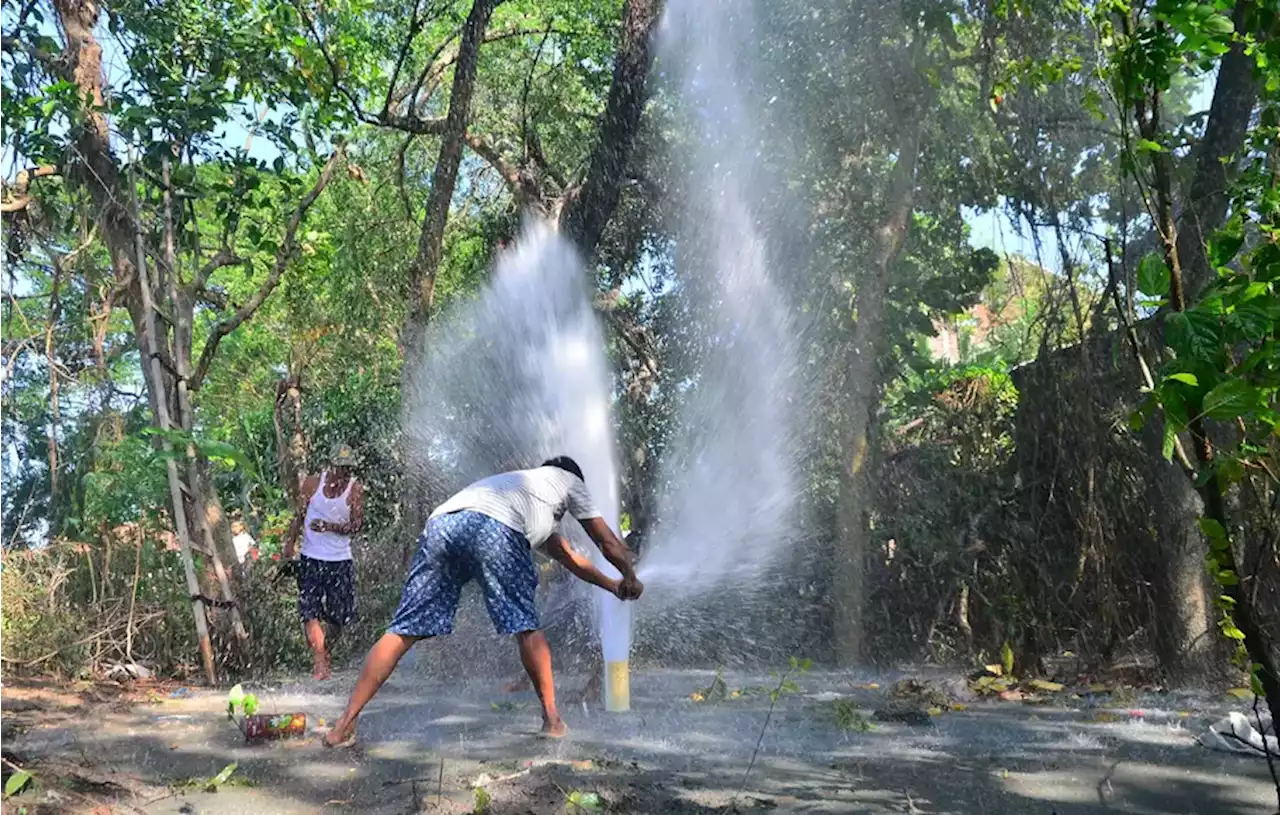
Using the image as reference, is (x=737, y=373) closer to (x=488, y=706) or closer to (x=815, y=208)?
(x=815, y=208)

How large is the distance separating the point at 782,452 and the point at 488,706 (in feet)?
11.8

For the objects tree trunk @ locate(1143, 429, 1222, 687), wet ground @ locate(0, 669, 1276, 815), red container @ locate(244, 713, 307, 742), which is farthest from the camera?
tree trunk @ locate(1143, 429, 1222, 687)

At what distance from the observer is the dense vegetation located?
23.3 ft

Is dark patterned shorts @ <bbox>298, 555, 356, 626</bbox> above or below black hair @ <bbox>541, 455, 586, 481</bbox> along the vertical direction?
below

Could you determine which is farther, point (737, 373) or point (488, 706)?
point (737, 373)

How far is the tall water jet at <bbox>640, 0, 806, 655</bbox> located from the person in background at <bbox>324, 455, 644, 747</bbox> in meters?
2.70

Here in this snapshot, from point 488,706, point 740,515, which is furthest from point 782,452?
point 488,706

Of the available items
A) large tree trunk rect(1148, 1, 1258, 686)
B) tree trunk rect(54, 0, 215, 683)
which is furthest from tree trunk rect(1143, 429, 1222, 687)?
tree trunk rect(54, 0, 215, 683)

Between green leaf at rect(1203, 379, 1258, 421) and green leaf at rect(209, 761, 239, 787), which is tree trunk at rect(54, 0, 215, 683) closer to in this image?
green leaf at rect(209, 761, 239, 787)

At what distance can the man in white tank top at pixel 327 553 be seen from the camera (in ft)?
24.7

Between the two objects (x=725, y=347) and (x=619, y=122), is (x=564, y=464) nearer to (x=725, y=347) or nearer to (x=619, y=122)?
(x=619, y=122)

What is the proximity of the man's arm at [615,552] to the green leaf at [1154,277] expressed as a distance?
2.95 meters

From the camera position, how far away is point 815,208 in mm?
10156

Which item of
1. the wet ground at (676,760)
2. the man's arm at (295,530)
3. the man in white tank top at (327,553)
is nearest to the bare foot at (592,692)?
the wet ground at (676,760)
